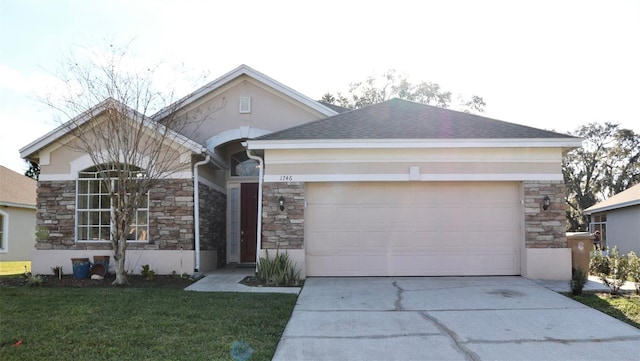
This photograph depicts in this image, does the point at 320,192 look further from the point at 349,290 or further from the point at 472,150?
the point at 472,150

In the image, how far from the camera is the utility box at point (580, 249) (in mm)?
11102

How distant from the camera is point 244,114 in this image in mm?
14625

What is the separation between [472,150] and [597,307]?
4.19 metres

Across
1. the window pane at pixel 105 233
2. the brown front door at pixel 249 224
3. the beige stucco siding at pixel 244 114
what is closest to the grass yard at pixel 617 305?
the beige stucco siding at pixel 244 114

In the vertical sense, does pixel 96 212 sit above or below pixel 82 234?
above

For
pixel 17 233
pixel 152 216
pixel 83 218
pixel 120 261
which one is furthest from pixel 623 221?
pixel 17 233

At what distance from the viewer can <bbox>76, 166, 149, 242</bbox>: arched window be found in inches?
479

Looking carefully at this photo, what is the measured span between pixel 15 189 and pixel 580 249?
21.6 metres

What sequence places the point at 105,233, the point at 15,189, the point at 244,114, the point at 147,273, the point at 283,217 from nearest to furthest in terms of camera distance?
the point at 283,217, the point at 147,273, the point at 105,233, the point at 244,114, the point at 15,189

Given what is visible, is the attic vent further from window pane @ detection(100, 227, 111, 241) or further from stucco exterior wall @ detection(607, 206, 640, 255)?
stucco exterior wall @ detection(607, 206, 640, 255)

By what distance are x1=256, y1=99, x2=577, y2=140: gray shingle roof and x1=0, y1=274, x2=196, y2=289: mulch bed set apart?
3768mm

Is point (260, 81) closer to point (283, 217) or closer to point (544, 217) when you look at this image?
point (283, 217)

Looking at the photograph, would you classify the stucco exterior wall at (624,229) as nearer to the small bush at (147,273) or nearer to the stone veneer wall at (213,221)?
the stone veneer wall at (213,221)

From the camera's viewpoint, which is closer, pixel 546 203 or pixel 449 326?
pixel 449 326
